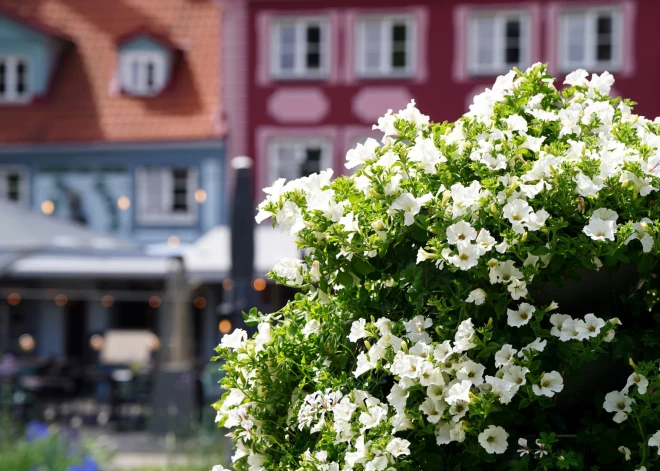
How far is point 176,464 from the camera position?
7.04 meters

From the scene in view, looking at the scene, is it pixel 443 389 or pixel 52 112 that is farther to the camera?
pixel 52 112

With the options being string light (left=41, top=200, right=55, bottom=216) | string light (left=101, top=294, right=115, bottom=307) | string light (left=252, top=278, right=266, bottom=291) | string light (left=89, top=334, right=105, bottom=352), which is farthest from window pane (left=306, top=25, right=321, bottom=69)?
string light (left=89, top=334, right=105, bottom=352)

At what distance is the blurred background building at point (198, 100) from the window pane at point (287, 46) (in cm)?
4

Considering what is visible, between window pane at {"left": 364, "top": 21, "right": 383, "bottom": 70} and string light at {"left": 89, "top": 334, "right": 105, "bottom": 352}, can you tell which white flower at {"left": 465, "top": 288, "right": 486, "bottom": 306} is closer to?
window pane at {"left": 364, "top": 21, "right": 383, "bottom": 70}

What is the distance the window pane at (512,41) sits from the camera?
2128 centimetres

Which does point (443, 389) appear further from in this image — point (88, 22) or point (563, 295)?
point (88, 22)

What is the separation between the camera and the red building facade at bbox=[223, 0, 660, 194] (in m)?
21.0

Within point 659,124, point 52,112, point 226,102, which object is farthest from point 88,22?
point 659,124

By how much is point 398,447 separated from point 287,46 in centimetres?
1972

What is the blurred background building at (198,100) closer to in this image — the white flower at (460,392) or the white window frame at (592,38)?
the white window frame at (592,38)

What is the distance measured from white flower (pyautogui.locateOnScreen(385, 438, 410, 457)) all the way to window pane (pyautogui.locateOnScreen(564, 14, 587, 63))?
1945 cm

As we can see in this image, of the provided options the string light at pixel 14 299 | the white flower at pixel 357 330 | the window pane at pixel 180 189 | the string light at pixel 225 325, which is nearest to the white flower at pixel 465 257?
the white flower at pixel 357 330

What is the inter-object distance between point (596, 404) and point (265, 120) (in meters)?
19.5

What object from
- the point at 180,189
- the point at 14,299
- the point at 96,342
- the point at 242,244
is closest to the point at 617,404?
the point at 242,244
